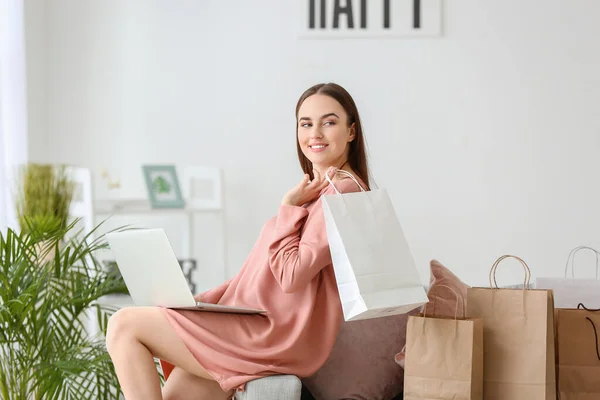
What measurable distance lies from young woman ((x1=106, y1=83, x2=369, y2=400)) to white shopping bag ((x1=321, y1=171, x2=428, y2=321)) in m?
0.12

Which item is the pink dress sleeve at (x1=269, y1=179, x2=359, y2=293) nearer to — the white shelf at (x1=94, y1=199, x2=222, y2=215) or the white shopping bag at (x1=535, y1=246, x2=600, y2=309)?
the white shopping bag at (x1=535, y1=246, x2=600, y2=309)

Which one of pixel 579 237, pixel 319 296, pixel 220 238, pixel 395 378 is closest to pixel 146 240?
pixel 319 296

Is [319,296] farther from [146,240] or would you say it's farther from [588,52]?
[588,52]

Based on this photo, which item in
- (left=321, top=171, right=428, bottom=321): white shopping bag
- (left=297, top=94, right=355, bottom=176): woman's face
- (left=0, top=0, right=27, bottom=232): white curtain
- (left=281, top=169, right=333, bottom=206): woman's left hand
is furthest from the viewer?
(left=0, top=0, right=27, bottom=232): white curtain

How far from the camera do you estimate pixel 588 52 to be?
13.9ft

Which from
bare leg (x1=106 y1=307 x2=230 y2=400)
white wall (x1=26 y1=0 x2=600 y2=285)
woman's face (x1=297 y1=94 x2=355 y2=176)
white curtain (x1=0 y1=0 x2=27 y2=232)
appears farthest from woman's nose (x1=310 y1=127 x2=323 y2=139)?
white wall (x1=26 y1=0 x2=600 y2=285)

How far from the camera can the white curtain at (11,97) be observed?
3.59 m

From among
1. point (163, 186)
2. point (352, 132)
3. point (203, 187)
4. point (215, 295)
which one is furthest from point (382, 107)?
point (215, 295)

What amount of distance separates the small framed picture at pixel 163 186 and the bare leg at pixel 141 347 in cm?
214

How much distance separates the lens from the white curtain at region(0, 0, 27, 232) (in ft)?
11.8

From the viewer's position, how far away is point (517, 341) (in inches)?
70.1

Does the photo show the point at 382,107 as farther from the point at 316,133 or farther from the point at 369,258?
the point at 369,258

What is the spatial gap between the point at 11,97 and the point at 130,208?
0.77 metres

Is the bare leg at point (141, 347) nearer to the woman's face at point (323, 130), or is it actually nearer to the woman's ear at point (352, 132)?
the woman's face at point (323, 130)
